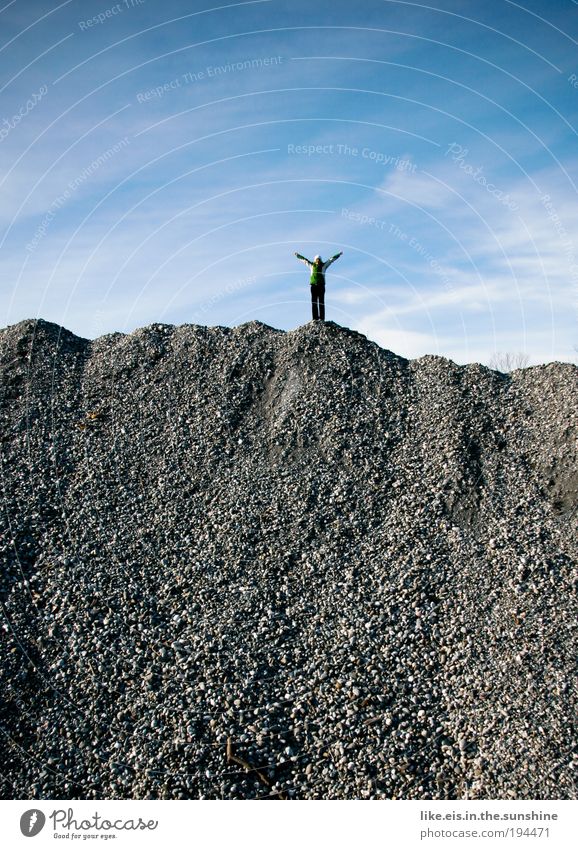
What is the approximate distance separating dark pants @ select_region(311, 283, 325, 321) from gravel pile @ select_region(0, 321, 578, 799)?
965mm

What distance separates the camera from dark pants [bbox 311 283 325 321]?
18.8 m

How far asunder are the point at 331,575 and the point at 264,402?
19.7ft

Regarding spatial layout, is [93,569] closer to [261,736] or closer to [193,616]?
[193,616]

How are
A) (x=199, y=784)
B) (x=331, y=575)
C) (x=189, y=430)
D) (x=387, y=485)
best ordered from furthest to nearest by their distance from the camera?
(x=189, y=430) < (x=387, y=485) < (x=331, y=575) < (x=199, y=784)

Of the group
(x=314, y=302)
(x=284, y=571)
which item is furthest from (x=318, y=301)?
(x=284, y=571)

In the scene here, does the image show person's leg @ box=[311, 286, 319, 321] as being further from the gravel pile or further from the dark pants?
the gravel pile

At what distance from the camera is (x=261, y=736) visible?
9273mm

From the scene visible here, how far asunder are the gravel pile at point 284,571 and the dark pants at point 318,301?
0.97m

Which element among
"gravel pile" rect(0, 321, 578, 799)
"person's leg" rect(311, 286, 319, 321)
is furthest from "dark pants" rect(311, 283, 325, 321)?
"gravel pile" rect(0, 321, 578, 799)

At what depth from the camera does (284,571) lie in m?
12.2

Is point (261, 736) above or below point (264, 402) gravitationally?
below

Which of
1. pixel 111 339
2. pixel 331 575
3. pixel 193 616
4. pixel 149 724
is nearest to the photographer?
pixel 149 724

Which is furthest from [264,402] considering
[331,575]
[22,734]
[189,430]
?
[22,734]

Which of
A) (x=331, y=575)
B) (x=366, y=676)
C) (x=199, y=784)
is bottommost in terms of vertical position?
(x=199, y=784)
